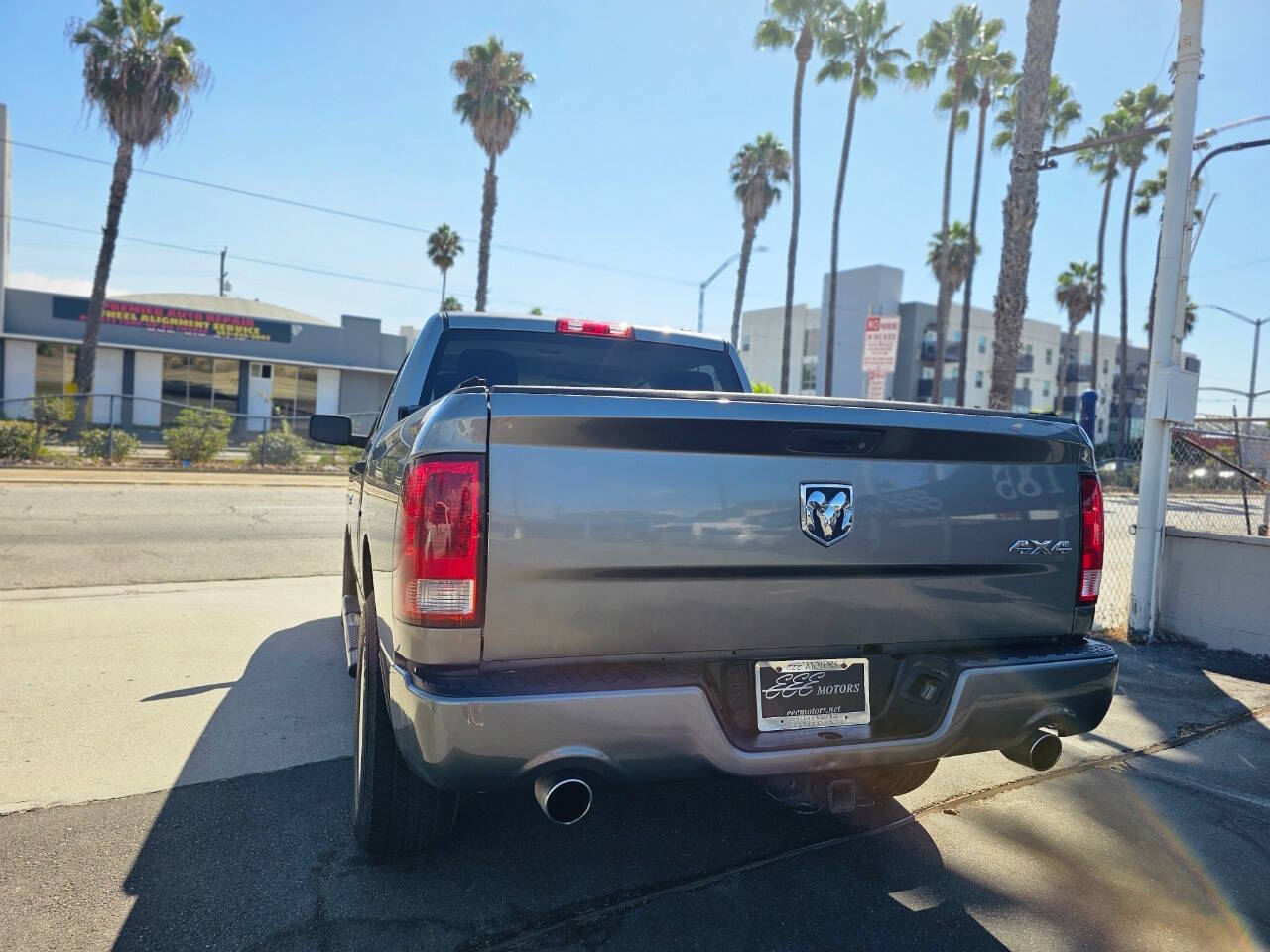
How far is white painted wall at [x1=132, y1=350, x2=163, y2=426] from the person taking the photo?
32.1 meters

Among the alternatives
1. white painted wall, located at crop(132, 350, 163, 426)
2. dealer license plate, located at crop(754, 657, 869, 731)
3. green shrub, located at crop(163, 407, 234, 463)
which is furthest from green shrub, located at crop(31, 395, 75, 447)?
dealer license plate, located at crop(754, 657, 869, 731)

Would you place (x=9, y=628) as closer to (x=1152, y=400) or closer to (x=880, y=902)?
(x=880, y=902)

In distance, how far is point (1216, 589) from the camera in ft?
22.8

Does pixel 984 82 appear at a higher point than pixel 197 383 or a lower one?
higher

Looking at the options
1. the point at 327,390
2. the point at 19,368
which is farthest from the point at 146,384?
the point at 327,390

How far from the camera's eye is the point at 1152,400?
715cm

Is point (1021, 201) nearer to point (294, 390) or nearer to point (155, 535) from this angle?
point (155, 535)

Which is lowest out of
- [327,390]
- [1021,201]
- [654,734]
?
[654,734]

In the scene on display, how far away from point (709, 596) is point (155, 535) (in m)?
9.79

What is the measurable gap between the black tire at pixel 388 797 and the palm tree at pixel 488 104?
27.7 meters

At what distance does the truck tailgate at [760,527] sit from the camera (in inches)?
96.5

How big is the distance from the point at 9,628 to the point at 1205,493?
1150 cm

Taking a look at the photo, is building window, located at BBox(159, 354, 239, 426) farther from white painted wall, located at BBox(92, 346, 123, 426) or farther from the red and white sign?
the red and white sign

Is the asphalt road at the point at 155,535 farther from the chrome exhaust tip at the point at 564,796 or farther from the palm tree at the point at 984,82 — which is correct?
the palm tree at the point at 984,82
